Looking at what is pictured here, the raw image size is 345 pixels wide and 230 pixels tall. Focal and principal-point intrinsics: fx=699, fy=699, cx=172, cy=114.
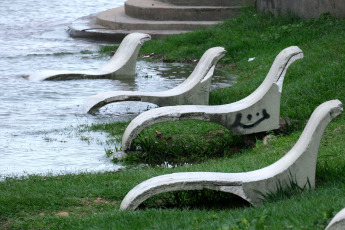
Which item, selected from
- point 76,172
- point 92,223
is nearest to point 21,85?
point 76,172

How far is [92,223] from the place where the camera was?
5070 mm

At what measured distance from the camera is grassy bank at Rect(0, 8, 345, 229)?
4.88 meters

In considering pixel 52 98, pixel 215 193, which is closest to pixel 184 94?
pixel 52 98

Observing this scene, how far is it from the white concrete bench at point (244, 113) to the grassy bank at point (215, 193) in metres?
0.23

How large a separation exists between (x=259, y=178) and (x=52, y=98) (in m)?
5.79

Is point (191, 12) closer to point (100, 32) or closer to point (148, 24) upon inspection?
point (148, 24)

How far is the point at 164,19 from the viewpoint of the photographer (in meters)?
17.2

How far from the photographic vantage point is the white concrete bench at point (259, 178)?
538 centimetres

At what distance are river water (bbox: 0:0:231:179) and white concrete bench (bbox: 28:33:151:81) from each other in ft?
0.49

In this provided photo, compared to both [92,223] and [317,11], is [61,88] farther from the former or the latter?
[92,223]

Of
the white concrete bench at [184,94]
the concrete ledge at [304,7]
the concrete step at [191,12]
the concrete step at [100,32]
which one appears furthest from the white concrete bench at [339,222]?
the concrete step at [191,12]

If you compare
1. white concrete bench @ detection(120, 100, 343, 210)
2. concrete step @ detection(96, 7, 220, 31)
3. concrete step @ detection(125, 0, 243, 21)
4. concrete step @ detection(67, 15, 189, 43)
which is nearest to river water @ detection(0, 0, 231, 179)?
concrete step @ detection(67, 15, 189, 43)

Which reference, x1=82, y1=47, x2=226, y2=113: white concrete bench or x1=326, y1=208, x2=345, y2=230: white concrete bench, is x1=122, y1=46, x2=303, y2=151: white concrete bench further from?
x1=326, y1=208, x2=345, y2=230: white concrete bench

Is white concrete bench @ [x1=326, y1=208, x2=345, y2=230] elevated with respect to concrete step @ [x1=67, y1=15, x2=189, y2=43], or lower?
elevated
